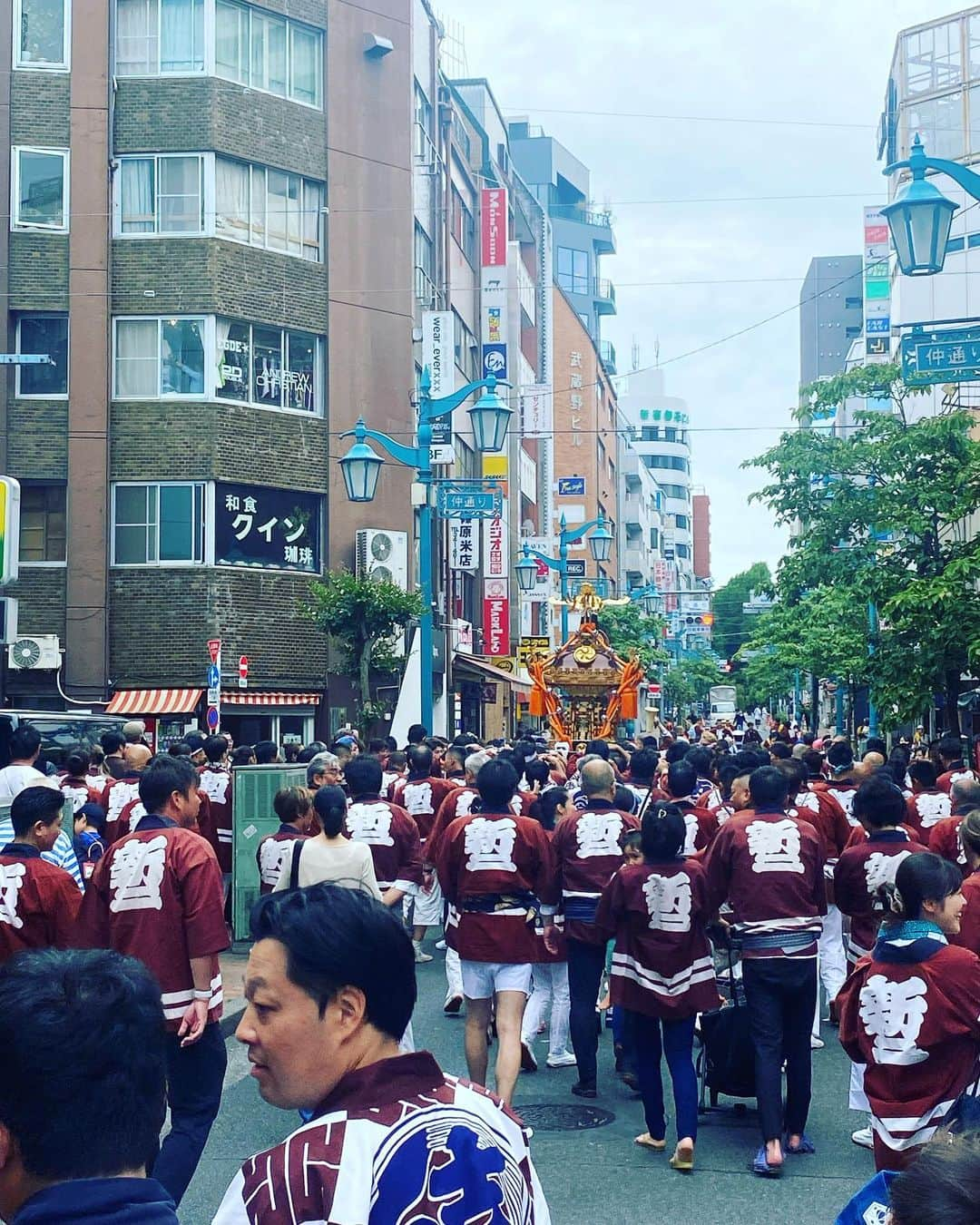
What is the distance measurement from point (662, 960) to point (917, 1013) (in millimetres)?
2456

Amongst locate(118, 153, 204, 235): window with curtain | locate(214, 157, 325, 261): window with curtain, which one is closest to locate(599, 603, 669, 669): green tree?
locate(214, 157, 325, 261): window with curtain

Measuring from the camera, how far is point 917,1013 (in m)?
5.13

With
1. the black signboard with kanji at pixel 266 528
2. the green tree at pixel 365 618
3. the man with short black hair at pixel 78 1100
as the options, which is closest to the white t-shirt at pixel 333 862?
the man with short black hair at pixel 78 1100

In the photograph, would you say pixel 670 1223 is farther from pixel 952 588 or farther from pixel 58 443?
pixel 58 443

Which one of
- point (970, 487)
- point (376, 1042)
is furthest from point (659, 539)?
point (376, 1042)

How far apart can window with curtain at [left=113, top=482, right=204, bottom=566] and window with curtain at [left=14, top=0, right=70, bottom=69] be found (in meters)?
8.74

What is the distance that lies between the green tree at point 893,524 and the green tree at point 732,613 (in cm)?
9874

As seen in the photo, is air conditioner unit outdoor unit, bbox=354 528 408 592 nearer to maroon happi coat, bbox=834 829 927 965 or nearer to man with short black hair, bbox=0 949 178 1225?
maroon happi coat, bbox=834 829 927 965

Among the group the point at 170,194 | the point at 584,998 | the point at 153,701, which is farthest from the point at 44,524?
the point at 584,998

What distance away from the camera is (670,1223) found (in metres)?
6.52

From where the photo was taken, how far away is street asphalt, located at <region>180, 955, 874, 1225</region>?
6699 millimetres

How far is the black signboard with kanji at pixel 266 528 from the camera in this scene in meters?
29.2

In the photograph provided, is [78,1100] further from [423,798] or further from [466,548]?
[466,548]

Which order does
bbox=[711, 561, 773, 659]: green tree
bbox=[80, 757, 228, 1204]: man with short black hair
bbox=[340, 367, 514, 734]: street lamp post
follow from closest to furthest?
bbox=[80, 757, 228, 1204]: man with short black hair
bbox=[340, 367, 514, 734]: street lamp post
bbox=[711, 561, 773, 659]: green tree
